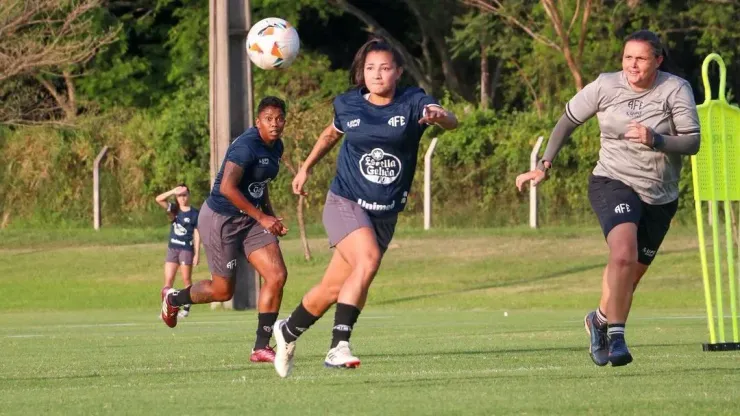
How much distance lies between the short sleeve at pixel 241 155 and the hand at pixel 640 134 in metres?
3.44

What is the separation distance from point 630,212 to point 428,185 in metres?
23.1

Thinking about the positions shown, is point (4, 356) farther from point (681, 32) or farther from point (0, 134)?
point (681, 32)

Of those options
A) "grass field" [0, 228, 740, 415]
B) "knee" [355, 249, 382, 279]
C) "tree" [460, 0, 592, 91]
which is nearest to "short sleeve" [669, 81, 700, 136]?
"grass field" [0, 228, 740, 415]

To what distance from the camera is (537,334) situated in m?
14.3

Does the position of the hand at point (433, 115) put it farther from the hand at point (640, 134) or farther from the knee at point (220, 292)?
the knee at point (220, 292)

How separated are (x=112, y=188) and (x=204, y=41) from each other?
638cm

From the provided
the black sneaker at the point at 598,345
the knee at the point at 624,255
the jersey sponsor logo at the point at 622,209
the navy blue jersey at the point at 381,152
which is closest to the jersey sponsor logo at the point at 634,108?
the jersey sponsor logo at the point at 622,209

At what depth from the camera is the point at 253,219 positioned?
12148mm

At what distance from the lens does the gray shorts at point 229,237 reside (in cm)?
1210

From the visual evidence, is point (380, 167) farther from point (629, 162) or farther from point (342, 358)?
point (629, 162)

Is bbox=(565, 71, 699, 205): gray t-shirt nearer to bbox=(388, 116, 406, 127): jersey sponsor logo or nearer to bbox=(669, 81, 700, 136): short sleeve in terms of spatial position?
bbox=(669, 81, 700, 136): short sleeve

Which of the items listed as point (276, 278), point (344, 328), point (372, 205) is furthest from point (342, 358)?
point (276, 278)

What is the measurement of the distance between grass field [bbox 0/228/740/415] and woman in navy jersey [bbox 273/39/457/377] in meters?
0.36

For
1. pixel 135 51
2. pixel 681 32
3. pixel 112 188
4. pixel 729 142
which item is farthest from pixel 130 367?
pixel 135 51
